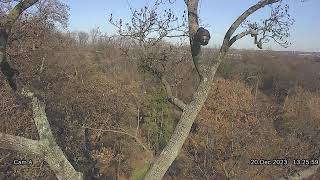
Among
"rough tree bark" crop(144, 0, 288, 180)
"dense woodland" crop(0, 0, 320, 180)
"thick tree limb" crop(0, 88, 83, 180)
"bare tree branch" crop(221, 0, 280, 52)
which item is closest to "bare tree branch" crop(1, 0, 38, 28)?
"thick tree limb" crop(0, 88, 83, 180)

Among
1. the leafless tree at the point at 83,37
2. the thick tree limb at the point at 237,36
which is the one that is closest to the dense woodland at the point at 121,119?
→ the thick tree limb at the point at 237,36

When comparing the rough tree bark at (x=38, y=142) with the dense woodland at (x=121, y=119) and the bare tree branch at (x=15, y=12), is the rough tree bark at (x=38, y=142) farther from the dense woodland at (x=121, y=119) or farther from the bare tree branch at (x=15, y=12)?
the dense woodland at (x=121, y=119)

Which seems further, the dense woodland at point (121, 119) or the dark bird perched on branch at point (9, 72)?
the dense woodland at point (121, 119)

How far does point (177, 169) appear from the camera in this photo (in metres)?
28.3

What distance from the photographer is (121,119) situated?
2578 cm

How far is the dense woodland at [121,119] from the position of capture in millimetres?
16894

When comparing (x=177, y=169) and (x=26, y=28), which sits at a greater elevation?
(x=26, y=28)

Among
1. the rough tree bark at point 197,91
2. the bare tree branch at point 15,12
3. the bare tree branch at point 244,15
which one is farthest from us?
the rough tree bark at point 197,91

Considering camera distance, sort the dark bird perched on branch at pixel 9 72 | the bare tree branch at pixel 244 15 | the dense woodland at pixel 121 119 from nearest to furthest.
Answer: the dark bird perched on branch at pixel 9 72, the bare tree branch at pixel 244 15, the dense woodland at pixel 121 119

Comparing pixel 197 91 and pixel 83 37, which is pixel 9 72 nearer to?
pixel 197 91

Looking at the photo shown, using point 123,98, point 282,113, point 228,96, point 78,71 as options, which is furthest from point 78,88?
point 282,113

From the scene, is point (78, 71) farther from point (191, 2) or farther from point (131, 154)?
point (191, 2)

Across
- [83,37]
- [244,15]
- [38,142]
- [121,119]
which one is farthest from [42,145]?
[83,37]

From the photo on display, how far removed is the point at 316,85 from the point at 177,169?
2521 cm
